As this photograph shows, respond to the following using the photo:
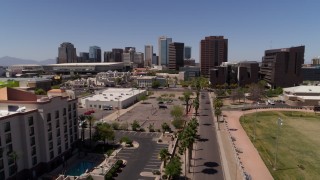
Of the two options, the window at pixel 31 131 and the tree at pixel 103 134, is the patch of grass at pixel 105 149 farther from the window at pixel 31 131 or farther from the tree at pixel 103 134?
the window at pixel 31 131

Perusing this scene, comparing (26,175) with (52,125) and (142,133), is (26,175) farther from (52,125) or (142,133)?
(142,133)

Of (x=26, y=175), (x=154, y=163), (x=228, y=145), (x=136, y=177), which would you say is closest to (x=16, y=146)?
(x=26, y=175)

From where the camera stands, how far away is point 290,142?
94.3 m

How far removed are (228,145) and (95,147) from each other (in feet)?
136

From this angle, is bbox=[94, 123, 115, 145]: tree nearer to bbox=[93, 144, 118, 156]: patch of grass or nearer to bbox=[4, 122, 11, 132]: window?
bbox=[93, 144, 118, 156]: patch of grass

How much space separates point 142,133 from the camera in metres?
105

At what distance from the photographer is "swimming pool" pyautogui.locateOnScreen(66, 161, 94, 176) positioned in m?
70.1

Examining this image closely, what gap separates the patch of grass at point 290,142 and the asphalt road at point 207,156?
41.7 ft

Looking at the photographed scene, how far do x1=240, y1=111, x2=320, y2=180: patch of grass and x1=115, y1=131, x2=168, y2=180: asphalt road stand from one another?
29.8 m

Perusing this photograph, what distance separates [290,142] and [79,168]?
222 feet

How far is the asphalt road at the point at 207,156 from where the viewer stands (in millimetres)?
67375

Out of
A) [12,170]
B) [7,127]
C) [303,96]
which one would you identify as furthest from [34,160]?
[303,96]

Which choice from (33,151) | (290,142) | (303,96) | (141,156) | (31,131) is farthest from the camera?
(303,96)

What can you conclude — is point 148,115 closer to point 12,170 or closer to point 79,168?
point 79,168
